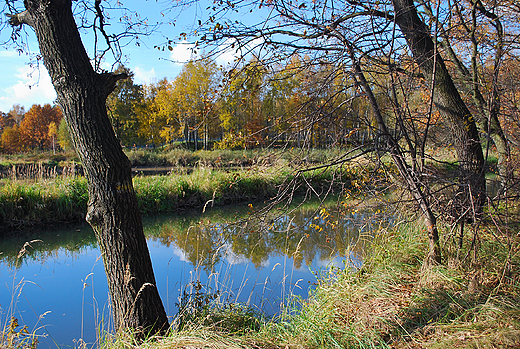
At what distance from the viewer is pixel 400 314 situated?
9.45 feet

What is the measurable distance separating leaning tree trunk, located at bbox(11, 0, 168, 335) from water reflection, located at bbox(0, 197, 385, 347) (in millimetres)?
638

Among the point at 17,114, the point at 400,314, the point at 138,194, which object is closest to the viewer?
the point at 400,314

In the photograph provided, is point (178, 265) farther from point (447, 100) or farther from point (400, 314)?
point (447, 100)

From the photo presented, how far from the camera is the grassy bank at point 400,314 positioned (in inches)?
98.1

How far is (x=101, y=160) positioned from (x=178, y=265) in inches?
140

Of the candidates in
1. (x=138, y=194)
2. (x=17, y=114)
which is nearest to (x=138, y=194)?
(x=138, y=194)

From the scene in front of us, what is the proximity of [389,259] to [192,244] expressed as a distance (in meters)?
4.28

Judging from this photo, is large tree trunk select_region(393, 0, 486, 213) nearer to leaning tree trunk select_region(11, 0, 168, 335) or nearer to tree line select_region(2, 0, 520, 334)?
tree line select_region(2, 0, 520, 334)

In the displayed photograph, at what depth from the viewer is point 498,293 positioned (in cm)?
299

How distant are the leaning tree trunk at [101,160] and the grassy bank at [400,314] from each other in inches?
14.2

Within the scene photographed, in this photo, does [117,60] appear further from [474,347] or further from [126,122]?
[126,122]

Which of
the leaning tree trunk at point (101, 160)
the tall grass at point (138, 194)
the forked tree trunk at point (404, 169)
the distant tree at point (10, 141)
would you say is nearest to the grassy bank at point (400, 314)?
the forked tree trunk at point (404, 169)

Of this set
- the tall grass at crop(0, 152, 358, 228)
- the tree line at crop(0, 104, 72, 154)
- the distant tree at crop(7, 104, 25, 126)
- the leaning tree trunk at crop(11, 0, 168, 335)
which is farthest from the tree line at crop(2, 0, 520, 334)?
the distant tree at crop(7, 104, 25, 126)

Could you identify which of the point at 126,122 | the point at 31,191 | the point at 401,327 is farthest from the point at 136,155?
the point at 401,327
